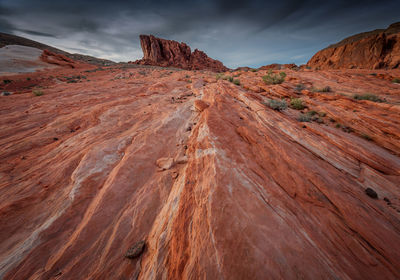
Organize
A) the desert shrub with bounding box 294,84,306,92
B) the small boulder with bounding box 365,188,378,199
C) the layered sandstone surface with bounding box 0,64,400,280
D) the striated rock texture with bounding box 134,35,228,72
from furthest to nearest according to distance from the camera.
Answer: the striated rock texture with bounding box 134,35,228,72 < the desert shrub with bounding box 294,84,306,92 < the small boulder with bounding box 365,188,378,199 < the layered sandstone surface with bounding box 0,64,400,280

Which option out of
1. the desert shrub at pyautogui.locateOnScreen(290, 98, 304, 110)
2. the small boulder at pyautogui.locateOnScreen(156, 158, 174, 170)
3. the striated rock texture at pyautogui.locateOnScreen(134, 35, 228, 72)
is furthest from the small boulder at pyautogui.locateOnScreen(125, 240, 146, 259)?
the striated rock texture at pyautogui.locateOnScreen(134, 35, 228, 72)

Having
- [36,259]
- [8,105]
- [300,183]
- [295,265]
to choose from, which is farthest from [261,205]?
[8,105]

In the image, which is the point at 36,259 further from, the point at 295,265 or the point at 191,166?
the point at 295,265

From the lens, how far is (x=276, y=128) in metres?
4.72

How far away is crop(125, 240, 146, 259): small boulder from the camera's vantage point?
83.4 inches

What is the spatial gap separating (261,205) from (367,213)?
2.00 m

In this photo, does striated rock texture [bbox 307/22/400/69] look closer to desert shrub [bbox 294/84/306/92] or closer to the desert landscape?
desert shrub [bbox 294/84/306/92]

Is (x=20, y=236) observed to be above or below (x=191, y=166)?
below

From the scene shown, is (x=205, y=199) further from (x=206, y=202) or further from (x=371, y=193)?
(x=371, y=193)

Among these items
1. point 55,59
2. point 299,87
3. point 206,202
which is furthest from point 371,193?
point 55,59

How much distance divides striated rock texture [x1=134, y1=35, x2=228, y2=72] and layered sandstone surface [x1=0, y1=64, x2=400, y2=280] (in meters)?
65.9

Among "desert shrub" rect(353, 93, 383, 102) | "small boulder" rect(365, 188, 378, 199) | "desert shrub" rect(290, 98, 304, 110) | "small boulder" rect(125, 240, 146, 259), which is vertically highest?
"desert shrub" rect(353, 93, 383, 102)

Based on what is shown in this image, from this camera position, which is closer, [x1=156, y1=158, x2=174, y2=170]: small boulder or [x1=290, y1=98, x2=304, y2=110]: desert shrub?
[x1=156, y1=158, x2=174, y2=170]: small boulder

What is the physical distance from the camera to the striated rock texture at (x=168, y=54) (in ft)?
202
